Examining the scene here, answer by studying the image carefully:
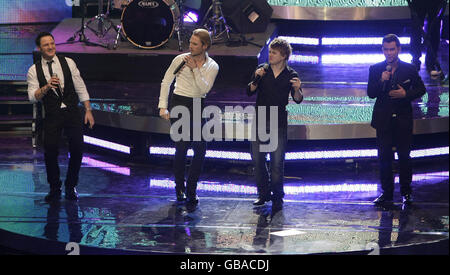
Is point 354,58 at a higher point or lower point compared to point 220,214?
higher

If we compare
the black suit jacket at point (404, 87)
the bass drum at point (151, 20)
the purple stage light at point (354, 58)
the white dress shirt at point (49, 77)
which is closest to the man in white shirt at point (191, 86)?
the white dress shirt at point (49, 77)

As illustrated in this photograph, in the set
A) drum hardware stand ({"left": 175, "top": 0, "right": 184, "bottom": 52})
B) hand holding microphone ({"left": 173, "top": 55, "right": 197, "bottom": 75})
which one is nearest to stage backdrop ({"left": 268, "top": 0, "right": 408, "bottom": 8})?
drum hardware stand ({"left": 175, "top": 0, "right": 184, "bottom": 52})

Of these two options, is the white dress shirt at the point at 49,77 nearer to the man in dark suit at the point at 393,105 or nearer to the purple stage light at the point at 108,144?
the purple stage light at the point at 108,144

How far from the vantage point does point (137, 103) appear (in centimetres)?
746

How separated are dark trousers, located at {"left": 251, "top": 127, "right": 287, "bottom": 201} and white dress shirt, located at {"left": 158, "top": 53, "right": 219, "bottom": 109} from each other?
58 centimetres

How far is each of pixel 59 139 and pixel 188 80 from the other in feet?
3.74

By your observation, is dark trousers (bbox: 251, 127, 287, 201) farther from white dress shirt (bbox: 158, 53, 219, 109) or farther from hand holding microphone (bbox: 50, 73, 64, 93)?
hand holding microphone (bbox: 50, 73, 64, 93)

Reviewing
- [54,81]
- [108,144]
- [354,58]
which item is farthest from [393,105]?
[354,58]

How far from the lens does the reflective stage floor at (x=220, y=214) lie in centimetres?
465

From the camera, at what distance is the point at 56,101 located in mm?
5512

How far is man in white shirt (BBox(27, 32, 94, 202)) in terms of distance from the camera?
5.44m

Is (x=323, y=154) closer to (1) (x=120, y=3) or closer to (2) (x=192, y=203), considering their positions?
(2) (x=192, y=203)

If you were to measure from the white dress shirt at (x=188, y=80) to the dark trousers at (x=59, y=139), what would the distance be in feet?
2.34
